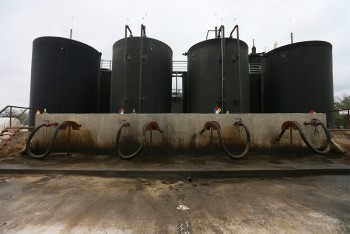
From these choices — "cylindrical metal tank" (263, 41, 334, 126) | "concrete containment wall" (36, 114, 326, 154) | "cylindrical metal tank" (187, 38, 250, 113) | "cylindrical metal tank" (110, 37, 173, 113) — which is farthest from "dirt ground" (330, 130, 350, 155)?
"cylindrical metal tank" (110, 37, 173, 113)

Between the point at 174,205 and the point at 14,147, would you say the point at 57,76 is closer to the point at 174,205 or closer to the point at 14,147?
the point at 14,147

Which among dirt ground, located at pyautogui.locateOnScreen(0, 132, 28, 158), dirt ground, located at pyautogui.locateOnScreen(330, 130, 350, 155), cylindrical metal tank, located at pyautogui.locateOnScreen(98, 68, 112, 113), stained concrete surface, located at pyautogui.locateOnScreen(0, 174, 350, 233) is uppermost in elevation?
cylindrical metal tank, located at pyautogui.locateOnScreen(98, 68, 112, 113)

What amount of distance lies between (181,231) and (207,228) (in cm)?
28

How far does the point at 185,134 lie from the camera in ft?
22.1

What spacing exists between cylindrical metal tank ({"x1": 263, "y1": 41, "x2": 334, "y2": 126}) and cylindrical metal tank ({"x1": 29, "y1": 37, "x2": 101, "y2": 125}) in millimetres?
8930

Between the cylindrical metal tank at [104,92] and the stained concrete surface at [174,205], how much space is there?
728 centimetres

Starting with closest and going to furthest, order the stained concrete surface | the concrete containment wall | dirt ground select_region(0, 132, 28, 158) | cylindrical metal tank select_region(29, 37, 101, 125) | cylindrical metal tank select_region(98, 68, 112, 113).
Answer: the stained concrete surface → dirt ground select_region(0, 132, 28, 158) → the concrete containment wall → cylindrical metal tank select_region(29, 37, 101, 125) → cylindrical metal tank select_region(98, 68, 112, 113)

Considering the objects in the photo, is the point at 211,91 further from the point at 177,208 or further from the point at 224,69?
the point at 177,208

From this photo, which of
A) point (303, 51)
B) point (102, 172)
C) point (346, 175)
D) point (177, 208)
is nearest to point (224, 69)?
point (303, 51)

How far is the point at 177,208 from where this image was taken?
284 centimetres

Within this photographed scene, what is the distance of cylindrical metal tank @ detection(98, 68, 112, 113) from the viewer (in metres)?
11.3

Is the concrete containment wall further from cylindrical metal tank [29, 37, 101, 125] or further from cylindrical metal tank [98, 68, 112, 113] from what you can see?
cylindrical metal tank [98, 68, 112, 113]

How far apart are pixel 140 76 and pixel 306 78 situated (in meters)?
6.87

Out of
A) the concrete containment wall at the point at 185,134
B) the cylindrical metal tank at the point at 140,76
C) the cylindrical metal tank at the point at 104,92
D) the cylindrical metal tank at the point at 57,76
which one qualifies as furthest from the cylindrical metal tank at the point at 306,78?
the cylindrical metal tank at the point at 57,76
